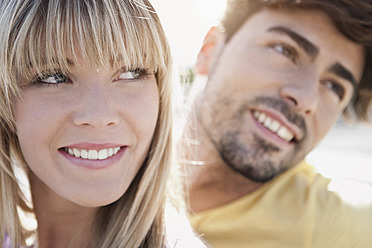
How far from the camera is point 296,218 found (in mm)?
1923

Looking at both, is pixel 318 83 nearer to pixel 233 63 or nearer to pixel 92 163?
pixel 233 63

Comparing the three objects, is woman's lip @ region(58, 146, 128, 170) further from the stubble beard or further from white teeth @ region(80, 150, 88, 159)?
the stubble beard

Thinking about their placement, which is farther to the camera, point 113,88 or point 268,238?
point 268,238

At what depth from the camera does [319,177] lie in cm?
213

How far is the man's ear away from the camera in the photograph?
2321 millimetres

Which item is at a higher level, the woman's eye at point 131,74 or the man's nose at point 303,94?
the woman's eye at point 131,74

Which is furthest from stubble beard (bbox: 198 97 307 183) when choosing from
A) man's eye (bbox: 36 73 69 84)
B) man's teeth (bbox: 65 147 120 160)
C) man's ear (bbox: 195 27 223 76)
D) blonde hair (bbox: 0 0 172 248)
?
man's eye (bbox: 36 73 69 84)

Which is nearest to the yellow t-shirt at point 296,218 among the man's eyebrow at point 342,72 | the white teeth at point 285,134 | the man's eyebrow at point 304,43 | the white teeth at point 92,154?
the white teeth at point 285,134

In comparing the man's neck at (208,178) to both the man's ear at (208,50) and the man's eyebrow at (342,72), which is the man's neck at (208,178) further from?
the man's eyebrow at (342,72)

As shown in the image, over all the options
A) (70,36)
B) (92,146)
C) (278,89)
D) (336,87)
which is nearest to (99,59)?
(70,36)

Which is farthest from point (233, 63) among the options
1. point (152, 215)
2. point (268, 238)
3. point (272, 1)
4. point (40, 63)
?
point (40, 63)

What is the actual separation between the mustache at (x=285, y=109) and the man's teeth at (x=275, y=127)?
0.17 feet

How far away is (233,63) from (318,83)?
0.39m

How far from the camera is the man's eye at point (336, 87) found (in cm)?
205
